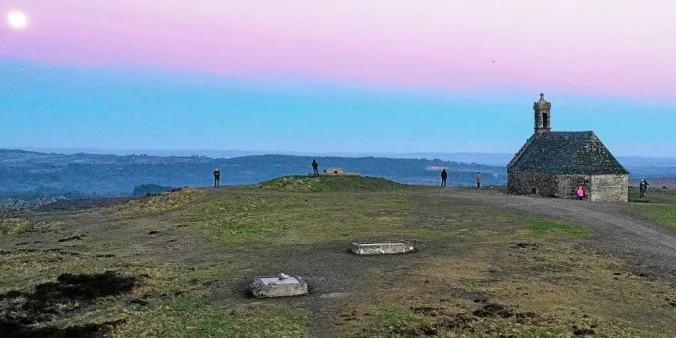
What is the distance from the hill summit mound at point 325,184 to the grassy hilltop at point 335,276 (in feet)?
47.4

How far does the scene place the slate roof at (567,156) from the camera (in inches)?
2203

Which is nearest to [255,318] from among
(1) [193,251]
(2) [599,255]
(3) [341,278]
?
(3) [341,278]

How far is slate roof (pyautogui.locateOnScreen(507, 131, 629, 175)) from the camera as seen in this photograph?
5597 centimetres

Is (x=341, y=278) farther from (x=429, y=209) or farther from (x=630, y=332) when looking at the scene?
(x=429, y=209)

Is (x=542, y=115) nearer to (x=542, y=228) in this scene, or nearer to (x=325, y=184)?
(x=325, y=184)

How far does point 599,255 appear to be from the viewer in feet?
90.2

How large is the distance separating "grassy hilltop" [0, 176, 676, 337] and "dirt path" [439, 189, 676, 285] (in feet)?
1.29

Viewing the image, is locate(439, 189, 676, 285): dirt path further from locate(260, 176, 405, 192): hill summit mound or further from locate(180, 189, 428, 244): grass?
locate(260, 176, 405, 192): hill summit mound

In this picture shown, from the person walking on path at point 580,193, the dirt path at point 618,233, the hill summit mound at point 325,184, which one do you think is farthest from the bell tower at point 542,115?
the dirt path at point 618,233

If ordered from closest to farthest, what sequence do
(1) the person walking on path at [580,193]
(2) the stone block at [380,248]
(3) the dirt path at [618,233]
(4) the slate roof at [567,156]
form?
(3) the dirt path at [618,233], (2) the stone block at [380,248], (1) the person walking on path at [580,193], (4) the slate roof at [567,156]

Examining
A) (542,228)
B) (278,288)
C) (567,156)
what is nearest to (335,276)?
(278,288)

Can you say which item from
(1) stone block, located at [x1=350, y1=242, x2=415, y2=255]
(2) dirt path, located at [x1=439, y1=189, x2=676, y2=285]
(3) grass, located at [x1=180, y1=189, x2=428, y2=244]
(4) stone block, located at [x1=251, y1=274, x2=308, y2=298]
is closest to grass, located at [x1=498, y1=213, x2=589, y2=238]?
(2) dirt path, located at [x1=439, y1=189, x2=676, y2=285]

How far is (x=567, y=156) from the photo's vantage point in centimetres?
5803

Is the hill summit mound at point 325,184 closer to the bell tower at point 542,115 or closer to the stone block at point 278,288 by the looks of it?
the bell tower at point 542,115
